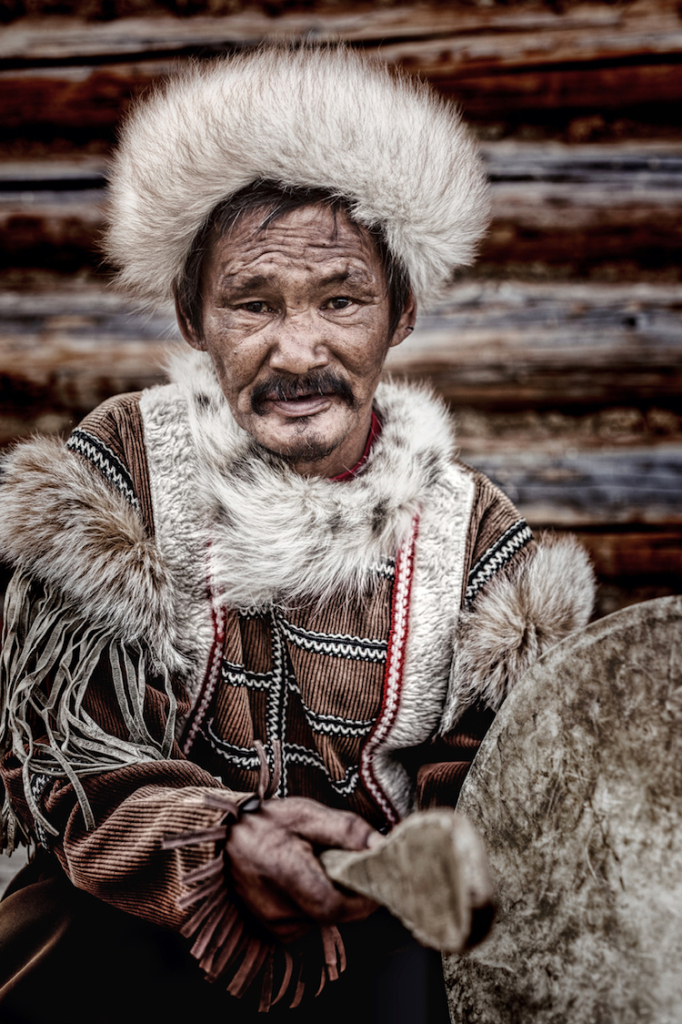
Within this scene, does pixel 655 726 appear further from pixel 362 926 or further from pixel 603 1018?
pixel 362 926

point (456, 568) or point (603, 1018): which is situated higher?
point (456, 568)

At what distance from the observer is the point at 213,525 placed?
1033 millimetres

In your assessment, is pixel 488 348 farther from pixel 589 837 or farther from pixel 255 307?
pixel 589 837

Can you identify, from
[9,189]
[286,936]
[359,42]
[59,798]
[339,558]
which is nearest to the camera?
[286,936]

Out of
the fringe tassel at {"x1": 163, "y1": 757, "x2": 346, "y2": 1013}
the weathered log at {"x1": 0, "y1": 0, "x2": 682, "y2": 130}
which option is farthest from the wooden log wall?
the fringe tassel at {"x1": 163, "y1": 757, "x2": 346, "y2": 1013}

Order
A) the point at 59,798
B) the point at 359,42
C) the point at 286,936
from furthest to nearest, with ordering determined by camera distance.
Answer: the point at 359,42
the point at 59,798
the point at 286,936

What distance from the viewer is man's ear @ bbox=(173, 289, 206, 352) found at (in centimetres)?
108

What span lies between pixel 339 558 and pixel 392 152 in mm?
577

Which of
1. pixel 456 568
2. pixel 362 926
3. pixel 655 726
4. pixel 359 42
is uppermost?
pixel 359 42

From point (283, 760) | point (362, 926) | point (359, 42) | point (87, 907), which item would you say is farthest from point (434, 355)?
point (87, 907)

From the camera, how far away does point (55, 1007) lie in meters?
0.88

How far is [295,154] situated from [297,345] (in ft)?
0.82

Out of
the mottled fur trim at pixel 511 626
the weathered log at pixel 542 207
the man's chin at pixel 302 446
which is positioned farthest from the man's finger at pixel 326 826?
the weathered log at pixel 542 207

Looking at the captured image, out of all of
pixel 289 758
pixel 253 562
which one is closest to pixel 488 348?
pixel 253 562
